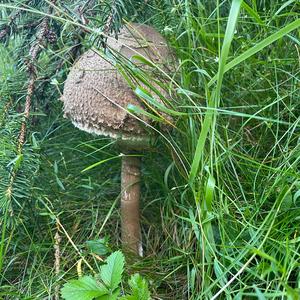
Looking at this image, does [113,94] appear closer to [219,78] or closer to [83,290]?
[219,78]

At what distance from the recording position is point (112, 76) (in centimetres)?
A: 113

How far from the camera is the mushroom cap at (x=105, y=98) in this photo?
1105 millimetres

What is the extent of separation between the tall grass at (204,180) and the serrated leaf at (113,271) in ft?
0.56

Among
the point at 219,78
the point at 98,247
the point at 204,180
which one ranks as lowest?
the point at 98,247

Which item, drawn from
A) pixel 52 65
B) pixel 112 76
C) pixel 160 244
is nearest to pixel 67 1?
pixel 52 65

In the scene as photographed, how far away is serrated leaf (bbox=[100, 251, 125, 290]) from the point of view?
1.01m

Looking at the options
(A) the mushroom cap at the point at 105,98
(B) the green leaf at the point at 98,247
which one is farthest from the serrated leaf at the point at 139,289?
(A) the mushroom cap at the point at 105,98

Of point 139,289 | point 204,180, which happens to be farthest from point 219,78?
point 139,289

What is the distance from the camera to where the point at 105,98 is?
1108mm

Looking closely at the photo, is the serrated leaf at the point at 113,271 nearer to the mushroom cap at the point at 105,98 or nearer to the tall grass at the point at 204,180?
the tall grass at the point at 204,180

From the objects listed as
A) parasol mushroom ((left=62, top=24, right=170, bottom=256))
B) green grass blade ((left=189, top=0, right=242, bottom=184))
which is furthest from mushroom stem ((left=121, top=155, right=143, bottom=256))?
green grass blade ((left=189, top=0, right=242, bottom=184))

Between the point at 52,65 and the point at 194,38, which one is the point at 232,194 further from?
the point at 52,65

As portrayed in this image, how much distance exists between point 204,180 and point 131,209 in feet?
0.97

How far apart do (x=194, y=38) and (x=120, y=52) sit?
0.26 metres
